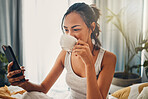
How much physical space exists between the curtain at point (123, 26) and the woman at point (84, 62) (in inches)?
56.5

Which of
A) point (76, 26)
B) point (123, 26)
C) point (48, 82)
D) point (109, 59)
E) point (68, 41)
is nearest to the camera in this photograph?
point (68, 41)

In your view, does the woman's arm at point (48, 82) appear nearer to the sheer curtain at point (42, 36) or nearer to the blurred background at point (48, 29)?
the blurred background at point (48, 29)

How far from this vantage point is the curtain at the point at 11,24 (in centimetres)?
291

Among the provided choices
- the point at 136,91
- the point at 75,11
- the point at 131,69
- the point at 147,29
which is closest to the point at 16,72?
the point at 75,11

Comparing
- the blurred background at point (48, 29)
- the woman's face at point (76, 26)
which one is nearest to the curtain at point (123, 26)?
the blurred background at point (48, 29)

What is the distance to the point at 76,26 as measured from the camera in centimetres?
95

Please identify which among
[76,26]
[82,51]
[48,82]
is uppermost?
[76,26]

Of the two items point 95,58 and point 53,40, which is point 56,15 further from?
point 95,58

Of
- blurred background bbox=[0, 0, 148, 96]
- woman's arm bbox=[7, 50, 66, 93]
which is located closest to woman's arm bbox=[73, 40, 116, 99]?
woman's arm bbox=[7, 50, 66, 93]

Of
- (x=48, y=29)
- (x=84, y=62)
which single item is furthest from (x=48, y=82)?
(x=48, y=29)

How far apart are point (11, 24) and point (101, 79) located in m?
2.58

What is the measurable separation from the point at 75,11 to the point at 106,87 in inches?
21.4

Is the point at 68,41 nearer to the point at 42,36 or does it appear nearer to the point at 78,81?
the point at 78,81

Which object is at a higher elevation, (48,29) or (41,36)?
(48,29)
